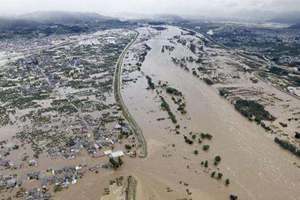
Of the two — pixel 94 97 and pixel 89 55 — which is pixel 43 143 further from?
pixel 89 55

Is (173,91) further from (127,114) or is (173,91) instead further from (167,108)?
(127,114)

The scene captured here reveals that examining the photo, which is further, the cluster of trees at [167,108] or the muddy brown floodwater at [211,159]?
the cluster of trees at [167,108]

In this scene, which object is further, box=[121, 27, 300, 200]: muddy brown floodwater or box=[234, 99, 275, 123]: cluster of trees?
box=[234, 99, 275, 123]: cluster of trees

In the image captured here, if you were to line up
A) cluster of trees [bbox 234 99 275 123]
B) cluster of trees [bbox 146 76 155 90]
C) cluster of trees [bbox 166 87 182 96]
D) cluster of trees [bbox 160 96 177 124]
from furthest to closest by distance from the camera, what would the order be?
1. cluster of trees [bbox 146 76 155 90]
2. cluster of trees [bbox 166 87 182 96]
3. cluster of trees [bbox 234 99 275 123]
4. cluster of trees [bbox 160 96 177 124]

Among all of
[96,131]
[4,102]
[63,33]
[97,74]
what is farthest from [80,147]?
[63,33]

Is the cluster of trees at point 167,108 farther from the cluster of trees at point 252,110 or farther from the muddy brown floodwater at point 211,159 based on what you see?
the cluster of trees at point 252,110

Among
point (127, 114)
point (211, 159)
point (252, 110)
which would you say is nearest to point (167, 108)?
point (127, 114)

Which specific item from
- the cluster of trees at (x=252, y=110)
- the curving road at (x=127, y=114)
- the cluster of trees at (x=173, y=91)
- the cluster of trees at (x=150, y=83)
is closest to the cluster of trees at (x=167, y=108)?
the cluster of trees at (x=173, y=91)

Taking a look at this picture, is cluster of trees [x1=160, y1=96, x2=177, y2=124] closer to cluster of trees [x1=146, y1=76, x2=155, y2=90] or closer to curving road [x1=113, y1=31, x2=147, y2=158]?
curving road [x1=113, y1=31, x2=147, y2=158]

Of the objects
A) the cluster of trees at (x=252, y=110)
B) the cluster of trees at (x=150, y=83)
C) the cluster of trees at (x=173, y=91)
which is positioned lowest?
the cluster of trees at (x=150, y=83)

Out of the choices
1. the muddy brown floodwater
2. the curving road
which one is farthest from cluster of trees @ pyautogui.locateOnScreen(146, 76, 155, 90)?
the muddy brown floodwater
